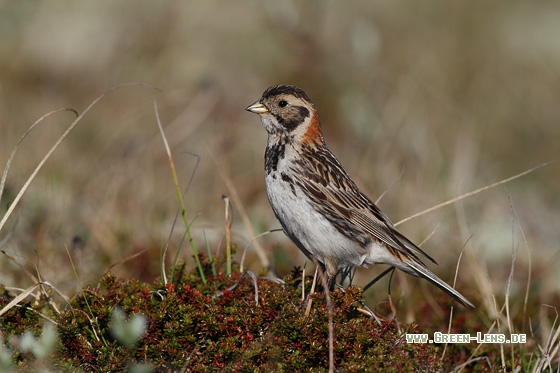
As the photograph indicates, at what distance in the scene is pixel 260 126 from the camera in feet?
36.7

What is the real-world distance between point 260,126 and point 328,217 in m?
5.76

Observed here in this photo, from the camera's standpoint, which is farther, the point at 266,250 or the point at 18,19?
the point at 18,19

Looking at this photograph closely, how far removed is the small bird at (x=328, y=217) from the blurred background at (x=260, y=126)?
1.26 ft

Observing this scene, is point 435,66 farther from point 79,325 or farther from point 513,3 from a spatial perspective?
point 79,325

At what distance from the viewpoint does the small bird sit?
17.9 feet

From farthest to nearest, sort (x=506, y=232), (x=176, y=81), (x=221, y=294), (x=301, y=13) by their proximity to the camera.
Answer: (x=176, y=81)
(x=301, y=13)
(x=506, y=232)
(x=221, y=294)

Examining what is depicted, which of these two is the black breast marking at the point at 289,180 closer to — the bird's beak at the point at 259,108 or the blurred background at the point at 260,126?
the blurred background at the point at 260,126

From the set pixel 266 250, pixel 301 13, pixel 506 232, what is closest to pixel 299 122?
pixel 266 250

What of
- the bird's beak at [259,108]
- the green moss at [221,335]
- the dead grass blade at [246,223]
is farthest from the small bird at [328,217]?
the green moss at [221,335]

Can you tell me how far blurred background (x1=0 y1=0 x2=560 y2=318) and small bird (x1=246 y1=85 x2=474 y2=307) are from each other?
38 centimetres

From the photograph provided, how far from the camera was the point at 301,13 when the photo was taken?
10.9 metres

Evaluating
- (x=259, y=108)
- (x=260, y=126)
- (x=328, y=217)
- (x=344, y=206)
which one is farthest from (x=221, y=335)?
(x=260, y=126)

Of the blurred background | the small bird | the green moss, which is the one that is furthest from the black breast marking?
the green moss

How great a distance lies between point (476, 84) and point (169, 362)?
33.3ft
